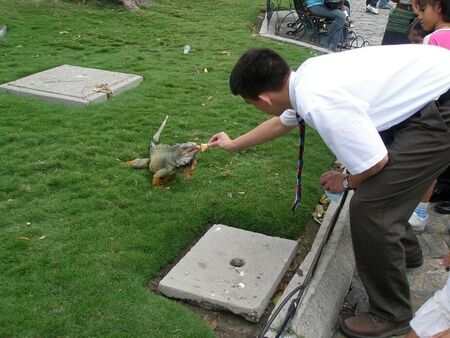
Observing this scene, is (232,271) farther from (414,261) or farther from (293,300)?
(414,261)

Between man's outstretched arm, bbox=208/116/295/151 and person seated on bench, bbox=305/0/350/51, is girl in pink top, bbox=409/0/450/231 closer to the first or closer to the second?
man's outstretched arm, bbox=208/116/295/151

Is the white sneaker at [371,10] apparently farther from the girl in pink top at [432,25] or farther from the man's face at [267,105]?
the man's face at [267,105]

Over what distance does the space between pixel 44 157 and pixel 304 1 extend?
276 inches

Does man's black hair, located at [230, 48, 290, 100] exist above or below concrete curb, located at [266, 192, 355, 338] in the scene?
above

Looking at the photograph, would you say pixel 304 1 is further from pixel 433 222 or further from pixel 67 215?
pixel 67 215

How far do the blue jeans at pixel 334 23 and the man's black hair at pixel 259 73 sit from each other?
7.07 meters

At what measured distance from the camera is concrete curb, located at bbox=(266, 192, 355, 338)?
2.72 m

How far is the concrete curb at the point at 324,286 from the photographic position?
2717mm

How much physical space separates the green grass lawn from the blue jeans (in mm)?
2902

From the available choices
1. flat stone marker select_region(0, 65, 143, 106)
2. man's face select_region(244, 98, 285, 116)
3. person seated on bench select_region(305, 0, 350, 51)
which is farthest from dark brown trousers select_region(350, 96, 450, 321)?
person seated on bench select_region(305, 0, 350, 51)

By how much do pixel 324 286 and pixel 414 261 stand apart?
768 millimetres

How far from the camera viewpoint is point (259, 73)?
2406 millimetres

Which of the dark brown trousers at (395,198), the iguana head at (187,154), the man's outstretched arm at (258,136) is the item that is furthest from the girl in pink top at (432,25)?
the iguana head at (187,154)

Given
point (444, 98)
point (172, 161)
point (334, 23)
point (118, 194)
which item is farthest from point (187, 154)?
point (334, 23)
